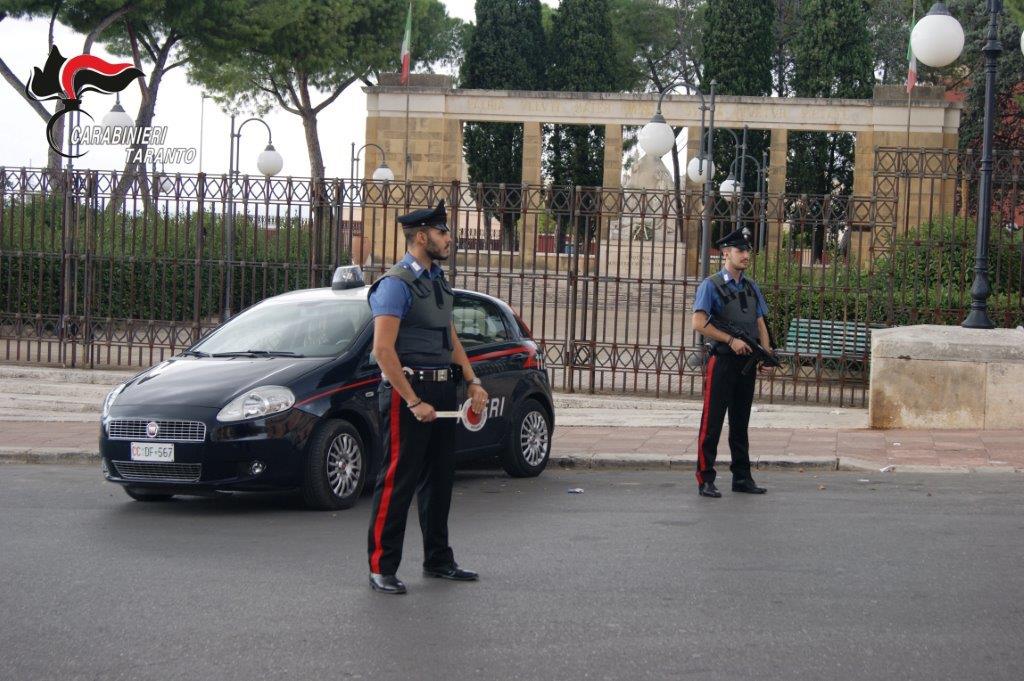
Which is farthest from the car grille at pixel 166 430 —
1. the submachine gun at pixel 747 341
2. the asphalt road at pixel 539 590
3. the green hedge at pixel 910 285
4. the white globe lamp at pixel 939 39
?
the white globe lamp at pixel 939 39

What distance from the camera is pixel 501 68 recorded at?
62531 millimetres

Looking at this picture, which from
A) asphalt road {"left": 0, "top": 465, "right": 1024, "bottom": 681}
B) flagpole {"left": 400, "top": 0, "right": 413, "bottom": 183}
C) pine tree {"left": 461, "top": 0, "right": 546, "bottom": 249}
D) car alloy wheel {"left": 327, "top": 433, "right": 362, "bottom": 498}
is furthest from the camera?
pine tree {"left": 461, "top": 0, "right": 546, "bottom": 249}

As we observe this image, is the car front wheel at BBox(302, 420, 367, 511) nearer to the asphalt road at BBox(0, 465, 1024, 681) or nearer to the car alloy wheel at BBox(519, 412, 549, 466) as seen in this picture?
the asphalt road at BBox(0, 465, 1024, 681)

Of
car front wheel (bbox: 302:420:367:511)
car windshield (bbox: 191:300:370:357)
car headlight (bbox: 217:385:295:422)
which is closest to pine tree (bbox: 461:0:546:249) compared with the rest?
car windshield (bbox: 191:300:370:357)

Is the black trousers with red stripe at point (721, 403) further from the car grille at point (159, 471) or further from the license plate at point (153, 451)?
the license plate at point (153, 451)

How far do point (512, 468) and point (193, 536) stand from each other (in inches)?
123

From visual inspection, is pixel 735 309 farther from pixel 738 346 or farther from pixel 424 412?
pixel 424 412

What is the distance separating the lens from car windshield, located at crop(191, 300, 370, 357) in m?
9.65

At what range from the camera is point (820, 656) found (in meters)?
5.41

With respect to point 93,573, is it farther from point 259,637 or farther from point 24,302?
point 24,302

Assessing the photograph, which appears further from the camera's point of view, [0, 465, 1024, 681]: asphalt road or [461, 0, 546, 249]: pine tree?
[461, 0, 546, 249]: pine tree

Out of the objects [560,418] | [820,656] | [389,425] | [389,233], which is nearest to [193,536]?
[389,425]

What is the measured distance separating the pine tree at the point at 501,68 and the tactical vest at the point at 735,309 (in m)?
52.3

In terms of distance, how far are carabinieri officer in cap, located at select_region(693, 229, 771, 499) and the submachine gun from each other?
26 millimetres
